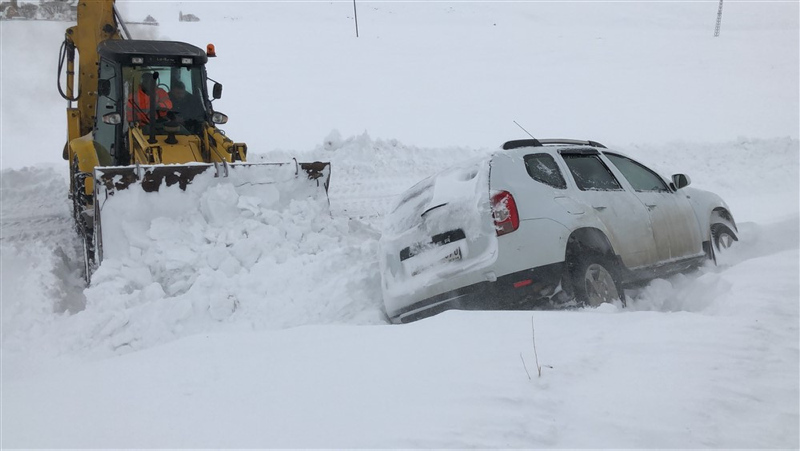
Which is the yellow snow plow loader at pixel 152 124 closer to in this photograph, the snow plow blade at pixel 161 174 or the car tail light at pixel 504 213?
the snow plow blade at pixel 161 174

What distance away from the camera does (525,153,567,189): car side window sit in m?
5.18

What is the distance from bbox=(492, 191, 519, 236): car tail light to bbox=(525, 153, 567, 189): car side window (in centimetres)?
48

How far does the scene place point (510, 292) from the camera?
182 inches

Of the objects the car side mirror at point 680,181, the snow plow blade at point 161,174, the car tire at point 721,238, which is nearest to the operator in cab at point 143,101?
the snow plow blade at point 161,174

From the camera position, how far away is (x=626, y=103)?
872 inches

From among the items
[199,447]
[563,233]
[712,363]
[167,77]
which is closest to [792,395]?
[712,363]

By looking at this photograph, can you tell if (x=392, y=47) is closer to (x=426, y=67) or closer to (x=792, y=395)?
(x=426, y=67)

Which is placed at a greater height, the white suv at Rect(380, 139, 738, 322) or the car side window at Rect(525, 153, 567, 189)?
the car side window at Rect(525, 153, 567, 189)

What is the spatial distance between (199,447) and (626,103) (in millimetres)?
22090

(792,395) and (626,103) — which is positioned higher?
(792,395)

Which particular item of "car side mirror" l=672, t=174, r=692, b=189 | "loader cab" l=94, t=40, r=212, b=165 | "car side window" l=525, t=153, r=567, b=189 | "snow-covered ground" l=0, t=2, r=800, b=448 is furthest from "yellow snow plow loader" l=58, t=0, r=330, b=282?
"car side mirror" l=672, t=174, r=692, b=189

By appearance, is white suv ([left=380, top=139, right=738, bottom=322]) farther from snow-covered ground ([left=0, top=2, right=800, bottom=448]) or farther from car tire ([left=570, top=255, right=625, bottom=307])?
snow-covered ground ([left=0, top=2, right=800, bottom=448])

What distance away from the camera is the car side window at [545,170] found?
17.0ft

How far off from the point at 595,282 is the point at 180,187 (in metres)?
4.42
